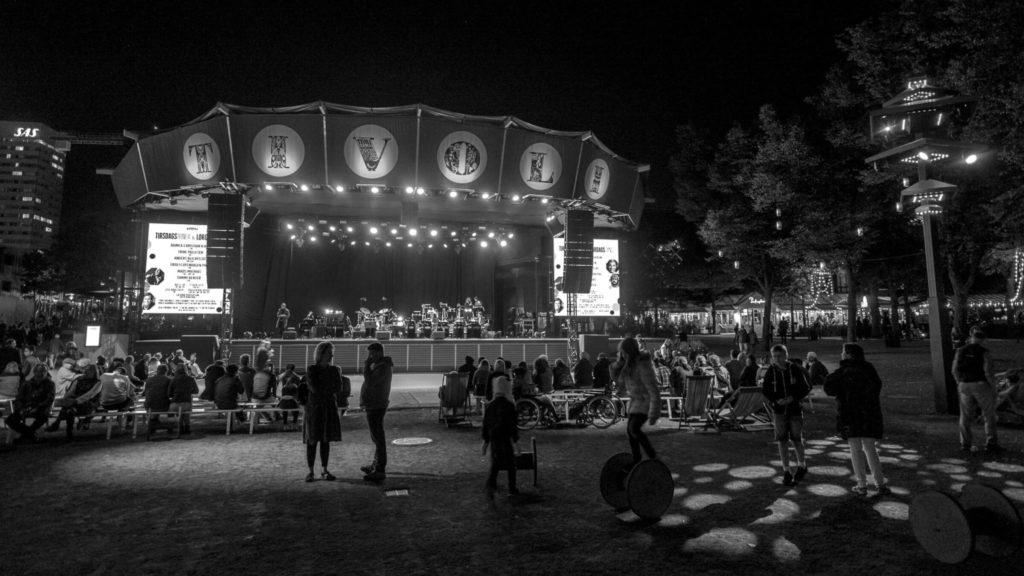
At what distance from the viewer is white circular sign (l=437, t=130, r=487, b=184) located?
13383mm

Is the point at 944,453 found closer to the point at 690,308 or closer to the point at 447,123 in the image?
the point at 447,123

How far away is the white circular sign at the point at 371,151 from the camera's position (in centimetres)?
1295

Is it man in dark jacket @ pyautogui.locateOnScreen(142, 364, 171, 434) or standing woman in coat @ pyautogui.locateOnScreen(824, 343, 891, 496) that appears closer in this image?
standing woman in coat @ pyautogui.locateOnScreen(824, 343, 891, 496)

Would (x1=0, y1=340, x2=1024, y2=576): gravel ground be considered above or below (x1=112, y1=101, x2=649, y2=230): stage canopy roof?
below

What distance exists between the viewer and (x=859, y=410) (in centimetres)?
508

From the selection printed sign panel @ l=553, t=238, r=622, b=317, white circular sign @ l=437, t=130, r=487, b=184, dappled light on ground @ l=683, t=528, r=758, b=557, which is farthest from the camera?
printed sign panel @ l=553, t=238, r=622, b=317

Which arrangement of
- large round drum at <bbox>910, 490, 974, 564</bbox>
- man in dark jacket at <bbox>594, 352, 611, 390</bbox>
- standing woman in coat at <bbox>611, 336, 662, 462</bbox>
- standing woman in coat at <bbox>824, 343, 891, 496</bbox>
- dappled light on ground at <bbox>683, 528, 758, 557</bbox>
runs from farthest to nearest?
man in dark jacket at <bbox>594, 352, 611, 390</bbox>
standing woman in coat at <bbox>824, 343, 891, 496</bbox>
standing woman in coat at <bbox>611, 336, 662, 462</bbox>
dappled light on ground at <bbox>683, 528, 758, 557</bbox>
large round drum at <bbox>910, 490, 974, 564</bbox>

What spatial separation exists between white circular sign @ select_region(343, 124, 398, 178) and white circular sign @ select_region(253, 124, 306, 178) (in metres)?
1.25

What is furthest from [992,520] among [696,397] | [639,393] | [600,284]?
[600,284]

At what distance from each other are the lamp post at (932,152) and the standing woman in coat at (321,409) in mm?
Result: 10456

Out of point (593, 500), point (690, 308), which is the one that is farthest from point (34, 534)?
point (690, 308)

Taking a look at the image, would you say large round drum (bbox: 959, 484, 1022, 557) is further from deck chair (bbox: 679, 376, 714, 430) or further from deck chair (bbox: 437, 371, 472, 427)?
deck chair (bbox: 437, 371, 472, 427)

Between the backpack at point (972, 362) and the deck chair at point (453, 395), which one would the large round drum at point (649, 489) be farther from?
the deck chair at point (453, 395)

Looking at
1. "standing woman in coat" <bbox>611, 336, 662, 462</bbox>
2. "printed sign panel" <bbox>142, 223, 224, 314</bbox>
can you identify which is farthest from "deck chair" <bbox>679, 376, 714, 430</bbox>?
"printed sign panel" <bbox>142, 223, 224, 314</bbox>
